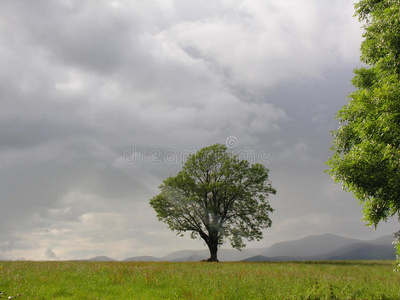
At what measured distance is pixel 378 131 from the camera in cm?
1416

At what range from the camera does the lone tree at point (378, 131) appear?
1418 centimetres

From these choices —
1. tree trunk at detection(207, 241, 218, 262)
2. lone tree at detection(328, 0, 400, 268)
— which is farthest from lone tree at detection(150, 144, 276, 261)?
lone tree at detection(328, 0, 400, 268)

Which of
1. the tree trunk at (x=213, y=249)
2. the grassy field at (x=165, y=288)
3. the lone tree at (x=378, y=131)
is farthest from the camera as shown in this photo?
the tree trunk at (x=213, y=249)

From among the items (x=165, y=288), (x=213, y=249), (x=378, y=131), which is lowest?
(x=165, y=288)

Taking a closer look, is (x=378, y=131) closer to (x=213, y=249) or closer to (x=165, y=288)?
(x=165, y=288)

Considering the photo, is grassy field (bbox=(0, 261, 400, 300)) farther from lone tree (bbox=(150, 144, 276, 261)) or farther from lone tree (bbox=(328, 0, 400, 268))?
lone tree (bbox=(150, 144, 276, 261))

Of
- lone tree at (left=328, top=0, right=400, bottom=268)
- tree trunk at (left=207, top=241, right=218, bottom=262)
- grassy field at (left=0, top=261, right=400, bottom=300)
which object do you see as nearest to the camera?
grassy field at (left=0, top=261, right=400, bottom=300)

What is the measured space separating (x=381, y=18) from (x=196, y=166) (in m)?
28.5

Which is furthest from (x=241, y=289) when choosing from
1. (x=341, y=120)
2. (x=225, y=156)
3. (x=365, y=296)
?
(x=225, y=156)

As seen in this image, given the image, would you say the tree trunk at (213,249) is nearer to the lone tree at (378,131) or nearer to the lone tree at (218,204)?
the lone tree at (218,204)

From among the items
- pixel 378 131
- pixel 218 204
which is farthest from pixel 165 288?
pixel 218 204

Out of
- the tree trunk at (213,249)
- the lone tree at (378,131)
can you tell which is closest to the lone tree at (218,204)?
the tree trunk at (213,249)

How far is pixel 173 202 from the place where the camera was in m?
38.3

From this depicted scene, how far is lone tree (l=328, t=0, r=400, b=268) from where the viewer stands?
14.2 meters
